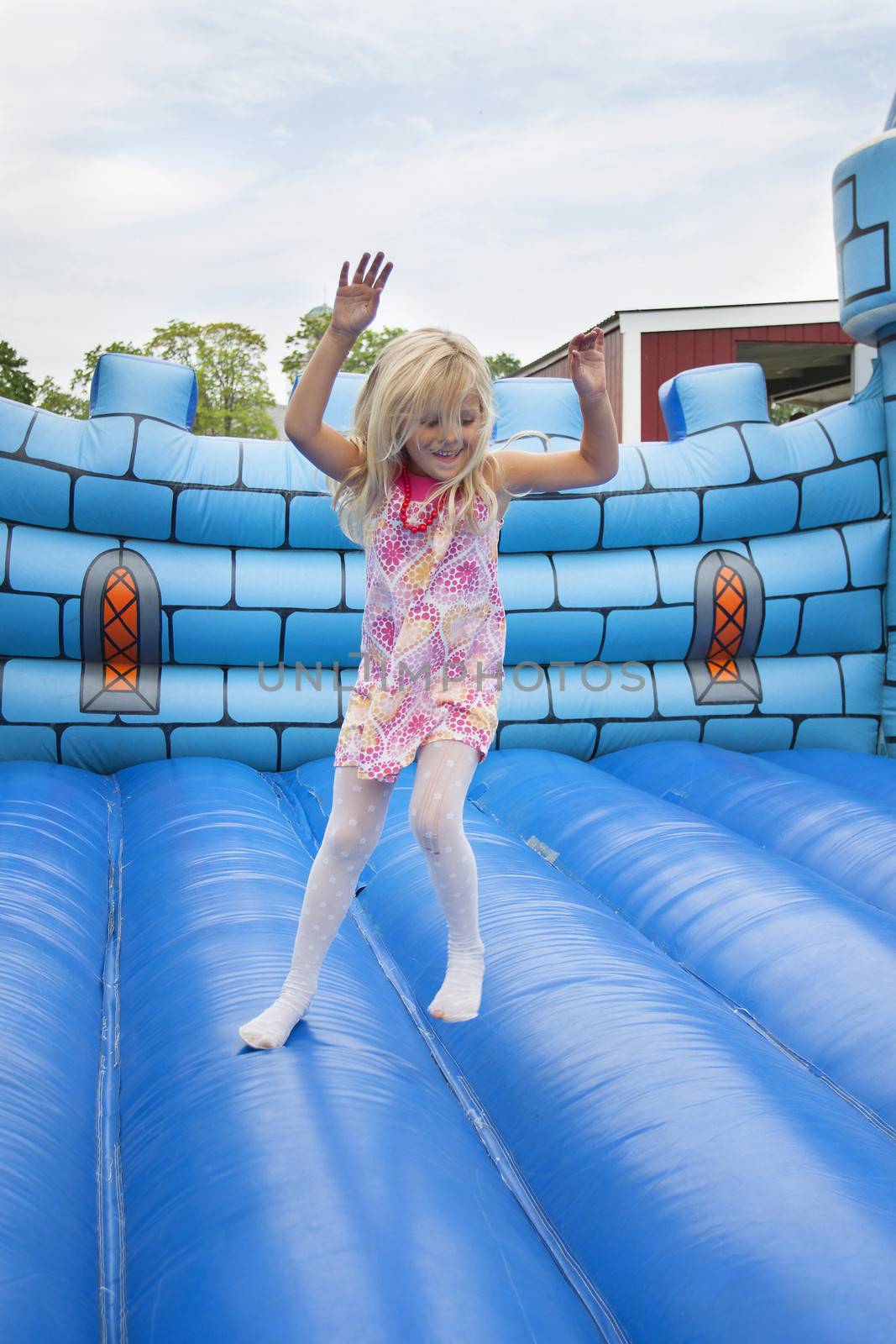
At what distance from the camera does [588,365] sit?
130 cm

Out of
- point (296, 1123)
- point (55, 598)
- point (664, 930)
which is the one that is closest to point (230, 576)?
point (55, 598)

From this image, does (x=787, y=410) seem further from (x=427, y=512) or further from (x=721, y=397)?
(x=427, y=512)

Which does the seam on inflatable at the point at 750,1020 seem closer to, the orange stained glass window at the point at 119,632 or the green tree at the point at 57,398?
the orange stained glass window at the point at 119,632

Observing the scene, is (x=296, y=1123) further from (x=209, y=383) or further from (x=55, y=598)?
(x=209, y=383)

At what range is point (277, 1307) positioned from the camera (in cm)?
83

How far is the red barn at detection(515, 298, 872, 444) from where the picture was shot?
8.48 meters

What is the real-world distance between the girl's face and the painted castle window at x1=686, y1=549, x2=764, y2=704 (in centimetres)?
167

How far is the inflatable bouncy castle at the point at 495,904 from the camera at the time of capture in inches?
36.3

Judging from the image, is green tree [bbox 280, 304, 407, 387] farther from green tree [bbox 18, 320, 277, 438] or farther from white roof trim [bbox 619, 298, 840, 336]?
white roof trim [bbox 619, 298, 840, 336]

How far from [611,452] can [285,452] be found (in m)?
1.52

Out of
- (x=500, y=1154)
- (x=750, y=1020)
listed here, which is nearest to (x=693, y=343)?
(x=750, y=1020)

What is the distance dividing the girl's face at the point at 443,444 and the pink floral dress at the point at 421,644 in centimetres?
5

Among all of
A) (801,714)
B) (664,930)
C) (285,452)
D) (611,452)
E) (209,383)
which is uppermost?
(209,383)

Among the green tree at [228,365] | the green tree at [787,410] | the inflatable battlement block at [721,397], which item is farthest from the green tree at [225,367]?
the inflatable battlement block at [721,397]
